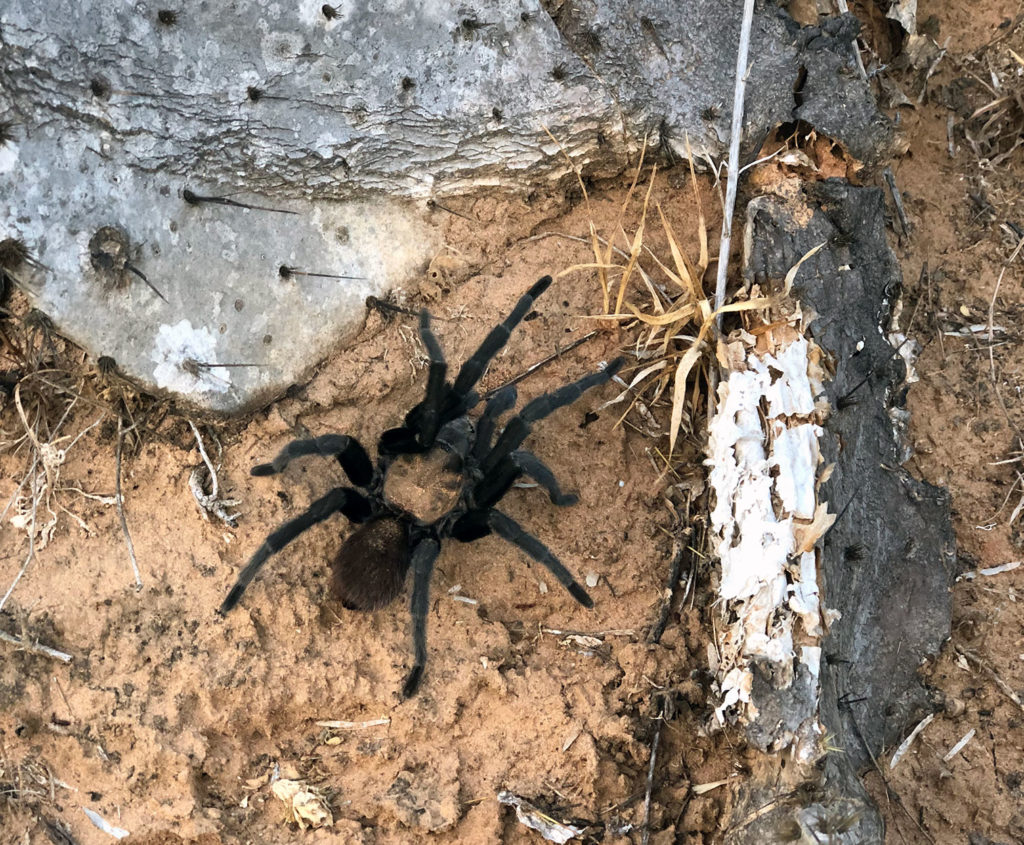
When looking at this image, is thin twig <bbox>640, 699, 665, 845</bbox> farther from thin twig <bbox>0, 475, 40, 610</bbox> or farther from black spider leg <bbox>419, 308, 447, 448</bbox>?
thin twig <bbox>0, 475, 40, 610</bbox>

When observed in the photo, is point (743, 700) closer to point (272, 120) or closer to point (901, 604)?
point (901, 604)

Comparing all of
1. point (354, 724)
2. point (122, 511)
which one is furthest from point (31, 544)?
point (354, 724)

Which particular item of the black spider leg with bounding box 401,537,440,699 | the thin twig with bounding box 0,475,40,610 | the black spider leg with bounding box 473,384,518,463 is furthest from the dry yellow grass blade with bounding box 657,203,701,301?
the thin twig with bounding box 0,475,40,610

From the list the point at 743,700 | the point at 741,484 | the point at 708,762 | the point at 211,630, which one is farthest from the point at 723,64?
the point at 211,630

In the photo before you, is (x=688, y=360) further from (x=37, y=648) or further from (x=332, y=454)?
(x=37, y=648)

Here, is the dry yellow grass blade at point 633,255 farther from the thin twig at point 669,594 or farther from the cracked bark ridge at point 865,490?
the thin twig at point 669,594
